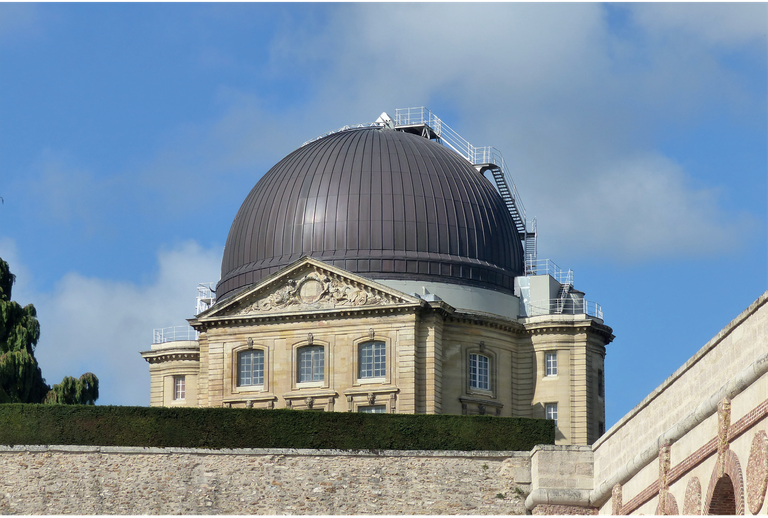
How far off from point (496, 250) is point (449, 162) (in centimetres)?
429

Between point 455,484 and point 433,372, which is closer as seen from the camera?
point 455,484

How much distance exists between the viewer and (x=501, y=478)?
41.0 meters

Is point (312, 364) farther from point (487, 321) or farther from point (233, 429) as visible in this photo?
point (233, 429)

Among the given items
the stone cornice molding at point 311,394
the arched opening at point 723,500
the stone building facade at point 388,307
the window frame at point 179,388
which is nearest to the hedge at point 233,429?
the stone building facade at point 388,307

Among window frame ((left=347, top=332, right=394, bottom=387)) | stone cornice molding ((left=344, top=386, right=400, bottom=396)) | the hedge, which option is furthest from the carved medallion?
the hedge

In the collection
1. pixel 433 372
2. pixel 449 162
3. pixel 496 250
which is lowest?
pixel 433 372

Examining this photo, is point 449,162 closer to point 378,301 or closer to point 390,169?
point 390,169

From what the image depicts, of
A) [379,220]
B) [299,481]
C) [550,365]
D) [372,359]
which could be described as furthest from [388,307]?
[299,481]

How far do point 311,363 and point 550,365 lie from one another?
31.3ft

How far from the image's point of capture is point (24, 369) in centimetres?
5178

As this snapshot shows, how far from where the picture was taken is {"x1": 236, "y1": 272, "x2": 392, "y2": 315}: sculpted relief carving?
5553 cm

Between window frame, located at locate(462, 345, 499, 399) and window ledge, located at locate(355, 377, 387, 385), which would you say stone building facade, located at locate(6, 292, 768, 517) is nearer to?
window ledge, located at locate(355, 377, 387, 385)

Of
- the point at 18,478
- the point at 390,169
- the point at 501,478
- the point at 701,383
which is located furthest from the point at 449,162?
the point at 701,383

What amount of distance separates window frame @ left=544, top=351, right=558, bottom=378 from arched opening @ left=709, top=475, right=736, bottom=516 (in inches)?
1217
